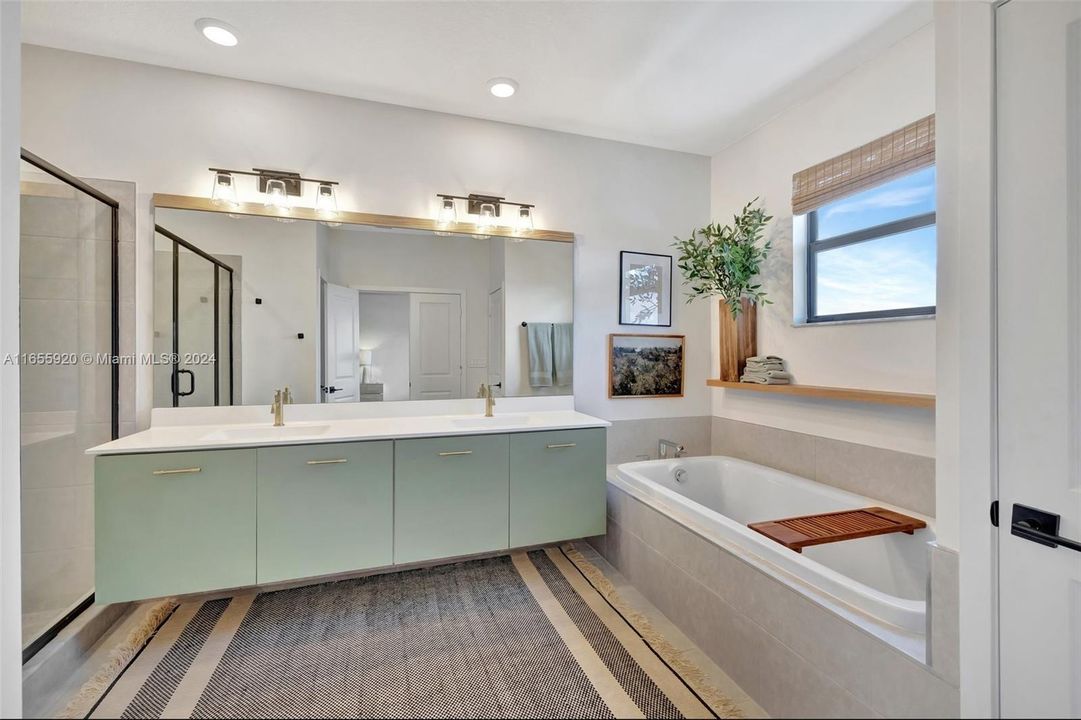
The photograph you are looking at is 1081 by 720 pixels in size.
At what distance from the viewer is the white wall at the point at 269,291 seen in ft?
6.75

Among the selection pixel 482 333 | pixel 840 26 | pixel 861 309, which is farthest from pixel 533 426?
pixel 840 26

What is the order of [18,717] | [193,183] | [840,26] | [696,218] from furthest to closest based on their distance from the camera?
[696,218] < [193,183] < [840,26] < [18,717]

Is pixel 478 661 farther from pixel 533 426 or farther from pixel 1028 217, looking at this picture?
pixel 533 426

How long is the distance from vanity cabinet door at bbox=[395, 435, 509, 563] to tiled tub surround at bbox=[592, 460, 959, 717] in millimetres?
938

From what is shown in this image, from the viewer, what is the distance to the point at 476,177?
251cm

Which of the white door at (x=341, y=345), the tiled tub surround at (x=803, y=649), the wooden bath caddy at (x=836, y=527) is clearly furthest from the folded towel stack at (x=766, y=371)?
the white door at (x=341, y=345)

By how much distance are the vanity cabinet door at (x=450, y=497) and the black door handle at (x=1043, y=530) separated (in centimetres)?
171

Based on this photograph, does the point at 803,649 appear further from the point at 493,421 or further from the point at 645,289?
the point at 645,289

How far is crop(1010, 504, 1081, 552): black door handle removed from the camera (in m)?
0.59

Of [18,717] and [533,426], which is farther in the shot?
[533,426]

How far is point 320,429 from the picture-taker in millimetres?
2055

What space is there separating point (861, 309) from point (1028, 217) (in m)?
1.83

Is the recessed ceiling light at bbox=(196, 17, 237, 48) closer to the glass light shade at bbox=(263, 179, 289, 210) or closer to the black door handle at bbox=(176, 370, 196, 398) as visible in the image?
the glass light shade at bbox=(263, 179, 289, 210)

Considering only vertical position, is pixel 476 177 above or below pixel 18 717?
above
